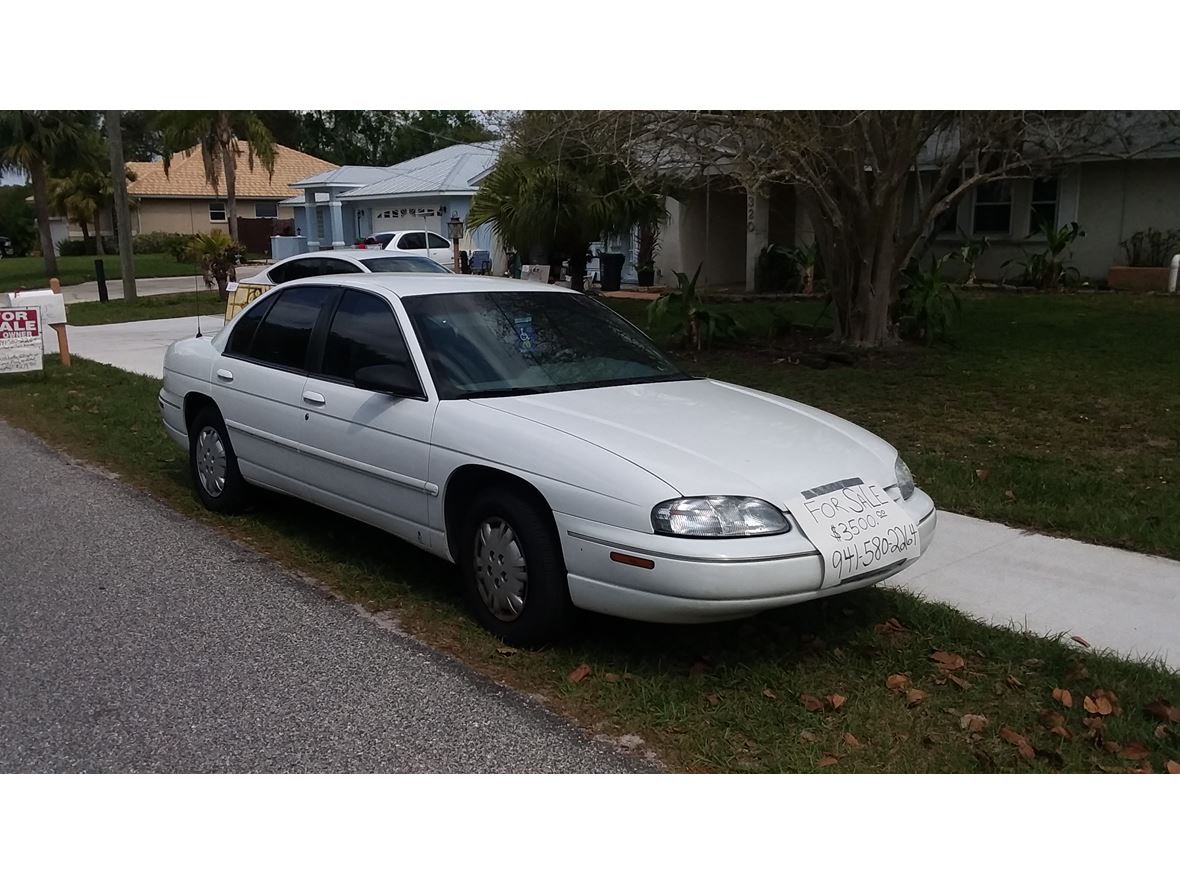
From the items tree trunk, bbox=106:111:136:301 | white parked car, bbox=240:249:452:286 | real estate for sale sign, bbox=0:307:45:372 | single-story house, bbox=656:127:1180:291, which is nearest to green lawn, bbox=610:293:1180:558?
white parked car, bbox=240:249:452:286

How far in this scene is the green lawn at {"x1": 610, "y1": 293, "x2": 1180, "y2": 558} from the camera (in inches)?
254

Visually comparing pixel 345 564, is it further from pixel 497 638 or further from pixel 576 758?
pixel 576 758

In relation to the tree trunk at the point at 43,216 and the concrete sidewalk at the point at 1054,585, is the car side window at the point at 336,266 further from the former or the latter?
the tree trunk at the point at 43,216

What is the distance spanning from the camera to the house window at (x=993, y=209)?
2030 cm

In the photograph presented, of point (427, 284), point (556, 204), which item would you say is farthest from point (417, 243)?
point (427, 284)

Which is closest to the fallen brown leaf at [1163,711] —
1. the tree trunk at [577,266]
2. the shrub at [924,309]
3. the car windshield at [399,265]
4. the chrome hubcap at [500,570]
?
the chrome hubcap at [500,570]

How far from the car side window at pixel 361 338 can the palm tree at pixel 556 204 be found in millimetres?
9690

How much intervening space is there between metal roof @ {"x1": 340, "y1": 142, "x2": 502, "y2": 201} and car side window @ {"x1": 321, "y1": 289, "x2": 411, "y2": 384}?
23.2 meters

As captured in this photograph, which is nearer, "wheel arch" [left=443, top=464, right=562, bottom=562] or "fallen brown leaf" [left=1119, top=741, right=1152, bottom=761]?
"fallen brown leaf" [left=1119, top=741, right=1152, bottom=761]

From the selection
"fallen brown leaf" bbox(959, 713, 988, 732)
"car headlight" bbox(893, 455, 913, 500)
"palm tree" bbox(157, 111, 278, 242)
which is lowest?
"fallen brown leaf" bbox(959, 713, 988, 732)

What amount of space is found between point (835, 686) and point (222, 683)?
2.48m

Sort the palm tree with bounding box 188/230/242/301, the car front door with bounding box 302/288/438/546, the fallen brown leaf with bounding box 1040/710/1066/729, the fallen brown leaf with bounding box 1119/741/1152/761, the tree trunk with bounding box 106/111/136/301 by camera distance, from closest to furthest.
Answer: the fallen brown leaf with bounding box 1119/741/1152/761
the fallen brown leaf with bounding box 1040/710/1066/729
the car front door with bounding box 302/288/438/546
the tree trunk with bounding box 106/111/136/301
the palm tree with bounding box 188/230/242/301

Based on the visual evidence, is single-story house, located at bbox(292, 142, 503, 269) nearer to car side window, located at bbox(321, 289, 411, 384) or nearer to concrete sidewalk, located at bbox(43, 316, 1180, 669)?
car side window, located at bbox(321, 289, 411, 384)

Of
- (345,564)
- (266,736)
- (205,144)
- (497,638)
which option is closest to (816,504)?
(497,638)
